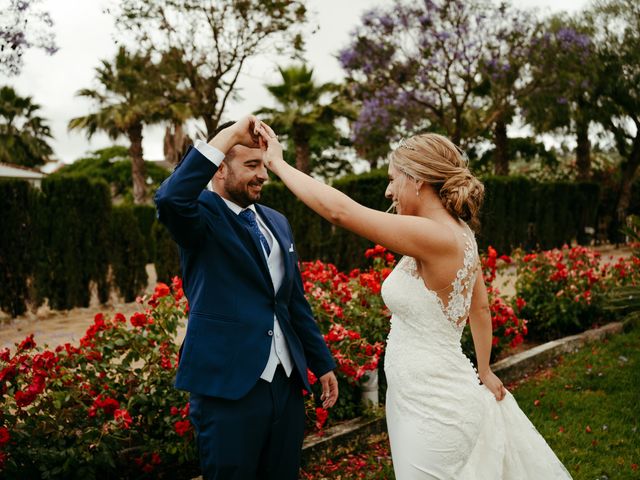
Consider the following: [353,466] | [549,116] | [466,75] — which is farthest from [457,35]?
[353,466]

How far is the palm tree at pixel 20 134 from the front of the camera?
128 ft

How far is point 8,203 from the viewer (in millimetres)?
11000

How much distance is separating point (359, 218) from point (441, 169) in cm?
51

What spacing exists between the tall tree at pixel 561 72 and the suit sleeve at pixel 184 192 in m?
17.9

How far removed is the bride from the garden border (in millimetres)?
1853

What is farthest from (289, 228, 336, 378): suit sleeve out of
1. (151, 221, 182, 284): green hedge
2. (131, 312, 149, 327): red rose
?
(151, 221, 182, 284): green hedge

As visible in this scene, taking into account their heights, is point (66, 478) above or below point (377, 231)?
below

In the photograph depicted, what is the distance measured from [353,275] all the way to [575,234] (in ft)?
59.2

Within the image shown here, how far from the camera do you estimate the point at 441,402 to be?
2.65m

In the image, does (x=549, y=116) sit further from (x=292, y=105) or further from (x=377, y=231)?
(x=377, y=231)

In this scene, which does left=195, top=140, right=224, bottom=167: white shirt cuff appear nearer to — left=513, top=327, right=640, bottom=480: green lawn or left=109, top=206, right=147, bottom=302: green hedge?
left=513, top=327, right=640, bottom=480: green lawn

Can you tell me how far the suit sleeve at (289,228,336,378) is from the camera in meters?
2.90

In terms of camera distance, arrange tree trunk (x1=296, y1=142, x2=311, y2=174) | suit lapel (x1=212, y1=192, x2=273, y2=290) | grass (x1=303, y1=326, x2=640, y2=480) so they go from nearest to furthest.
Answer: suit lapel (x1=212, y1=192, x2=273, y2=290) → grass (x1=303, y1=326, x2=640, y2=480) → tree trunk (x1=296, y1=142, x2=311, y2=174)

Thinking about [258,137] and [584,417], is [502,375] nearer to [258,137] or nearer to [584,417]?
[584,417]
